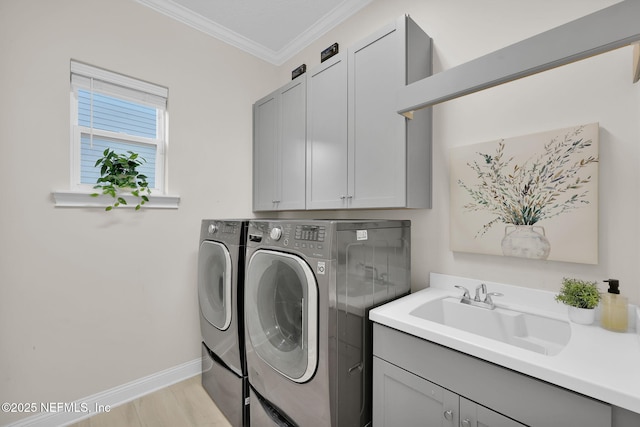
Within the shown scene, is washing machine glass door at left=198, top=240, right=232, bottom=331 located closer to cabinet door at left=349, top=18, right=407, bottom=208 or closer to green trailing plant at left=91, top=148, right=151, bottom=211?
green trailing plant at left=91, top=148, right=151, bottom=211

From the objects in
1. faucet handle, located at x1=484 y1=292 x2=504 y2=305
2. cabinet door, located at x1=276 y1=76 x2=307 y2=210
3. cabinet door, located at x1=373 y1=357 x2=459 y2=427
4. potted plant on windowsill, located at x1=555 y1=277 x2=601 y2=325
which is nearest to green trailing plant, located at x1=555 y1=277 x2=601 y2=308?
potted plant on windowsill, located at x1=555 y1=277 x2=601 y2=325

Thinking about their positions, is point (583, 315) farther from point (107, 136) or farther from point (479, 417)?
point (107, 136)

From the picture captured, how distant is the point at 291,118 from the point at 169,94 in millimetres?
975

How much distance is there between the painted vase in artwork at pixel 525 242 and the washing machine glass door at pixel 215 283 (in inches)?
62.5

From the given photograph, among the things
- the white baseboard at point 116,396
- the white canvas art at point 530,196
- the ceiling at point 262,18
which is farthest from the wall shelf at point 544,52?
the white baseboard at point 116,396

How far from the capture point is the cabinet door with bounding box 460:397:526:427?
0.88 meters

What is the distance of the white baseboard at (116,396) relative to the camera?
1.71 m

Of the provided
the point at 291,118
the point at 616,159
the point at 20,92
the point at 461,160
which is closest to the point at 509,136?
the point at 461,160

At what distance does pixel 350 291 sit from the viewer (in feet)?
4.20

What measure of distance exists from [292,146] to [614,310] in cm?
201

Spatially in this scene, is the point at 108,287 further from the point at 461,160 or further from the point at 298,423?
the point at 461,160

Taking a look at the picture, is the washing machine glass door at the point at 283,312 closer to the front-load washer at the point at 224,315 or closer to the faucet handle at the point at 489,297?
the front-load washer at the point at 224,315

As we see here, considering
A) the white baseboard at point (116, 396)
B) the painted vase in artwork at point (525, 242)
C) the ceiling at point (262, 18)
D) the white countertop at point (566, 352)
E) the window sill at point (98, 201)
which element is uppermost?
the ceiling at point (262, 18)

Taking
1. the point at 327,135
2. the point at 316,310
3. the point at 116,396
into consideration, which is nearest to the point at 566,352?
the point at 316,310
